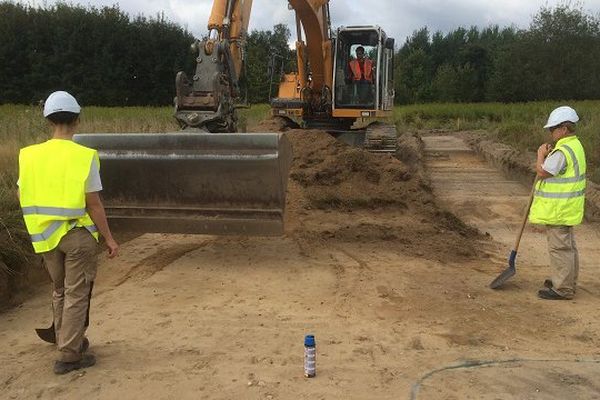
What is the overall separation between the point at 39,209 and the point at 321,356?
6.66 ft

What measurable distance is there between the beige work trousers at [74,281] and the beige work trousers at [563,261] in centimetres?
392

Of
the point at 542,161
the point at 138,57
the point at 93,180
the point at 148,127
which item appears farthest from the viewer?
the point at 138,57

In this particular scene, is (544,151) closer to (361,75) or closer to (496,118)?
(361,75)

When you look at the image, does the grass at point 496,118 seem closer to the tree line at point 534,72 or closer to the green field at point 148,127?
the green field at point 148,127

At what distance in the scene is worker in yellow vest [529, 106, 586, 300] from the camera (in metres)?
5.48

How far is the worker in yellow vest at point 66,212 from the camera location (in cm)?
381

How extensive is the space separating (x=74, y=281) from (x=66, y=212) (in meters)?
0.44

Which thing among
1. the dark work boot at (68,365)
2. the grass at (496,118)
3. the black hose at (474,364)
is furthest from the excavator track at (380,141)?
the dark work boot at (68,365)

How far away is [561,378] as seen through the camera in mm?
3842

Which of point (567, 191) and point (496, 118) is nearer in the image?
point (567, 191)

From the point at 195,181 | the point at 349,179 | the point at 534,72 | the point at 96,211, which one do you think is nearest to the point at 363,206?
the point at 349,179

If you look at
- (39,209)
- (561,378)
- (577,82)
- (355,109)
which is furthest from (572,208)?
(577,82)

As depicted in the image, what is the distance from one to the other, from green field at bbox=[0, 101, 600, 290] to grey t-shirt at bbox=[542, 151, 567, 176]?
4.85 meters

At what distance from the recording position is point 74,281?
12.8 ft
